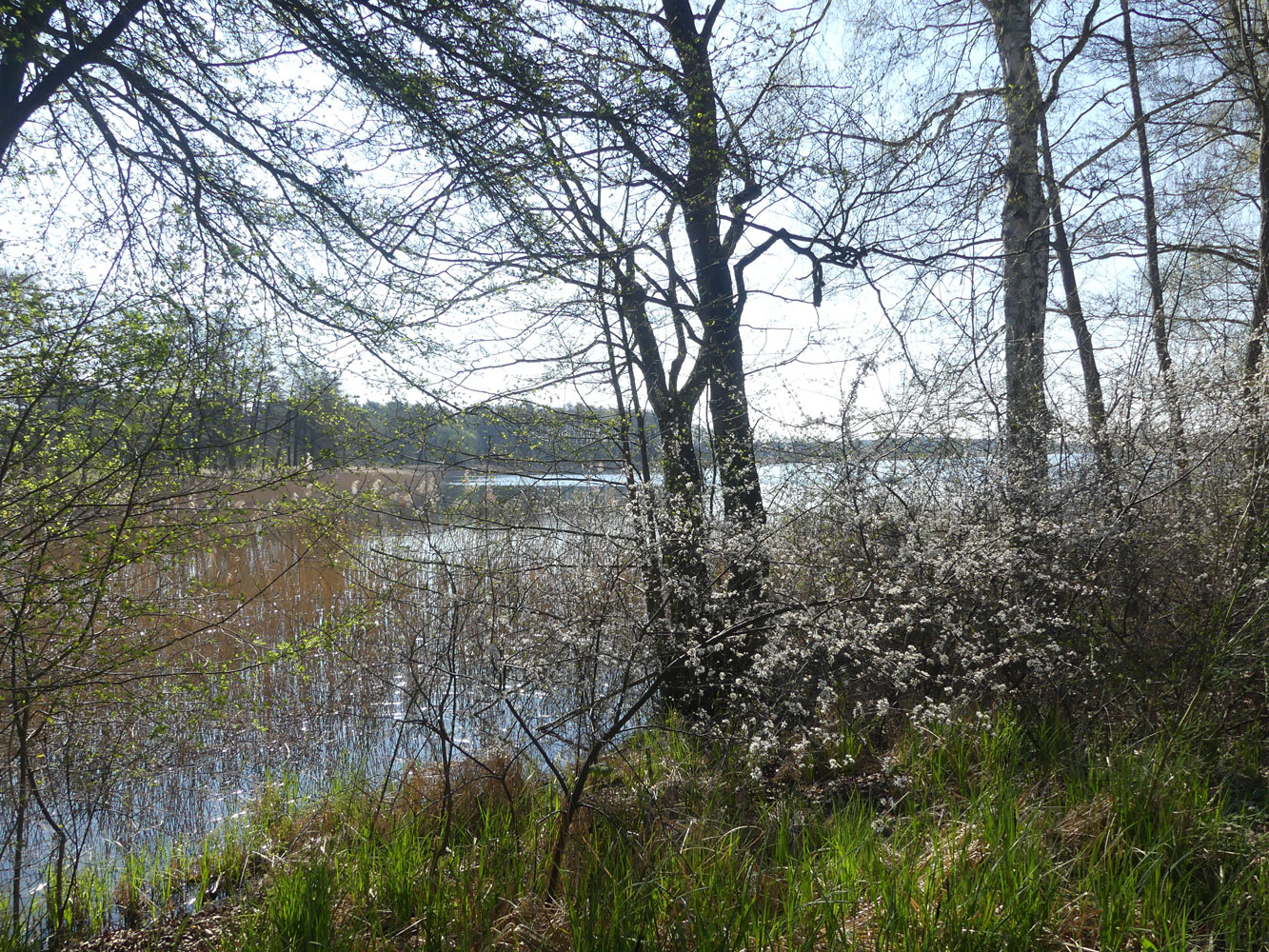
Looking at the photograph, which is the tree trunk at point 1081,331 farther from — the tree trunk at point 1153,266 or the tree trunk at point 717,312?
the tree trunk at point 717,312

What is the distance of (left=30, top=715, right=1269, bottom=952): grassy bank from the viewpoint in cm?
254

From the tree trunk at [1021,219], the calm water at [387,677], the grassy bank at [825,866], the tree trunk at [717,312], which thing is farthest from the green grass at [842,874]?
the tree trunk at [1021,219]

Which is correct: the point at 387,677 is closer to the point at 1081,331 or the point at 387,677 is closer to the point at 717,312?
the point at 717,312

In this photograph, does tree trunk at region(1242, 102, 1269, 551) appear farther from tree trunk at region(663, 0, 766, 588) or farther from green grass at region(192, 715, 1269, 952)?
tree trunk at region(663, 0, 766, 588)

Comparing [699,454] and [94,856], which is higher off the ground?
[699,454]

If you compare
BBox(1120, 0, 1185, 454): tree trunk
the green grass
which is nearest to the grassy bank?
the green grass

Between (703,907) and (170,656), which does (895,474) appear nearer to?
(703,907)

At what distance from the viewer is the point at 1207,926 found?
2.66 metres

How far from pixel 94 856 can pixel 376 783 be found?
1569mm

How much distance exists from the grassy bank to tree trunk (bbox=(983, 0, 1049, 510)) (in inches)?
117

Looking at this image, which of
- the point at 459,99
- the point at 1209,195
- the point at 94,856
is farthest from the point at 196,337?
the point at 1209,195

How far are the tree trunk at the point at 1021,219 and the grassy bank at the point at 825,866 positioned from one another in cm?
297

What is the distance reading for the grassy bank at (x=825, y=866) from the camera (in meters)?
2.54

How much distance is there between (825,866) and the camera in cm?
287
